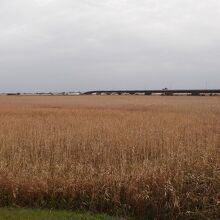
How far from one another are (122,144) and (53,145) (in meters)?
2.19

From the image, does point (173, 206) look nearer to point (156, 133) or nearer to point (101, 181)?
point (101, 181)

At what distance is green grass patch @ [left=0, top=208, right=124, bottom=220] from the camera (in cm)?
780

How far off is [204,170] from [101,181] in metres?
2.15

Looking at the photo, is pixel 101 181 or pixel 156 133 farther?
pixel 156 133

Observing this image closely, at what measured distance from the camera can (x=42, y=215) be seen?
7.93m

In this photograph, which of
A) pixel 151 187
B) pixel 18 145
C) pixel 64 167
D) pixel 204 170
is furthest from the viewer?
pixel 18 145

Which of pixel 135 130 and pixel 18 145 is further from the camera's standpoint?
pixel 135 130

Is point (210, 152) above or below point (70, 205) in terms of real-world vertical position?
above

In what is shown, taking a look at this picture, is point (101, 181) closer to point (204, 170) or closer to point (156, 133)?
point (204, 170)

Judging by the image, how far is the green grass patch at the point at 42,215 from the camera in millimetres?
7805

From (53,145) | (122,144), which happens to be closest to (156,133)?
(122,144)

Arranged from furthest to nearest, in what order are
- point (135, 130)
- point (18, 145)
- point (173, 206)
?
point (135, 130) < point (18, 145) < point (173, 206)

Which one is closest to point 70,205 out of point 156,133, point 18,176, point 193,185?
point 18,176

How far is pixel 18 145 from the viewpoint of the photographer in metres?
14.2
